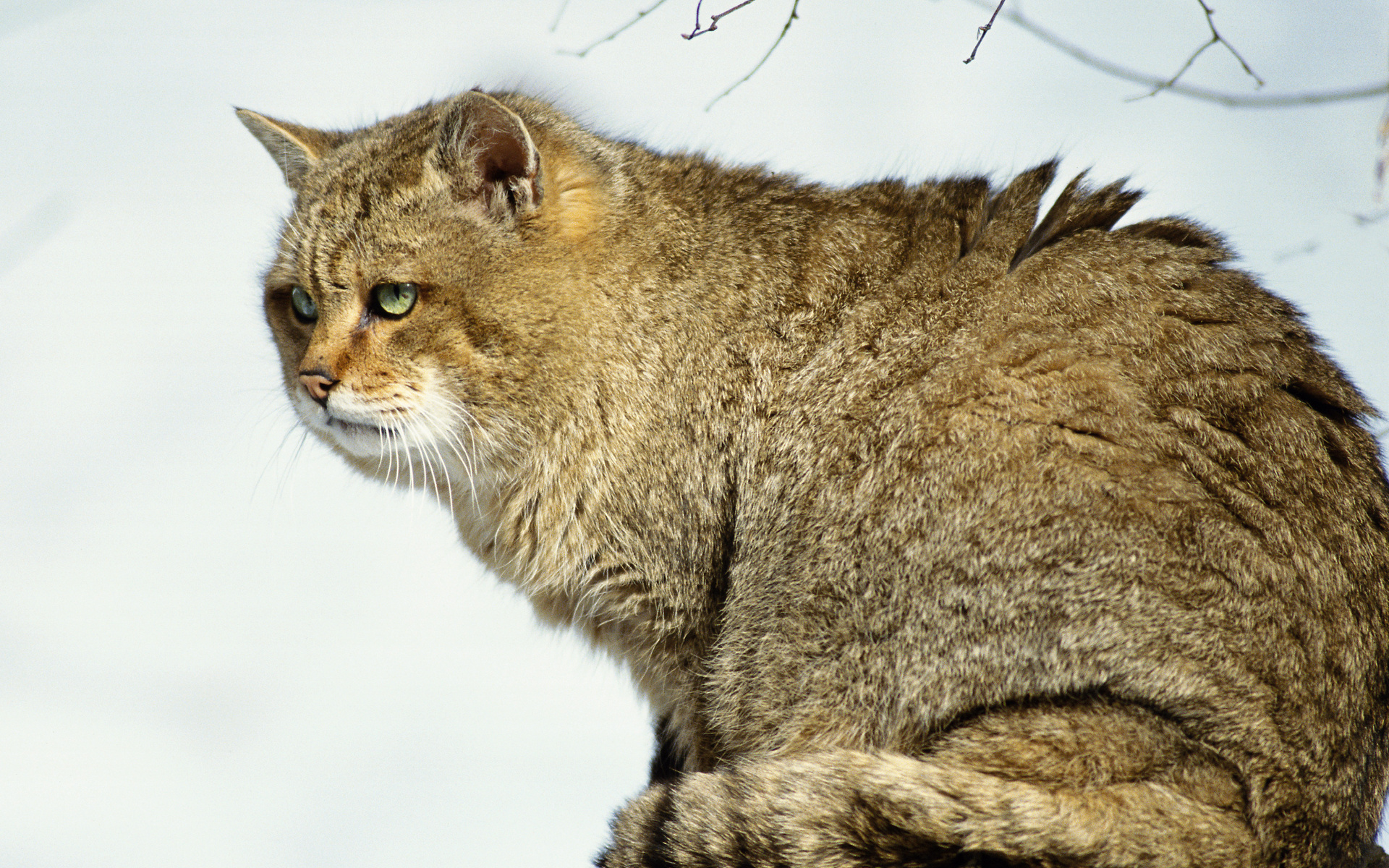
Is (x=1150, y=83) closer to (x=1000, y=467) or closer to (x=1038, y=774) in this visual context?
(x=1000, y=467)

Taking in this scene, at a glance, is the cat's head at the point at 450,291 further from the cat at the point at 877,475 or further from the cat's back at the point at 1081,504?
the cat's back at the point at 1081,504

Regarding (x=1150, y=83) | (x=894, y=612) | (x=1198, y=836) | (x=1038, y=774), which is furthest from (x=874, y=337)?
(x=1198, y=836)

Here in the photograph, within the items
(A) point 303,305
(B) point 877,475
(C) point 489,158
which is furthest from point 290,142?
(B) point 877,475

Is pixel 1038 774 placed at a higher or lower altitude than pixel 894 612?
lower

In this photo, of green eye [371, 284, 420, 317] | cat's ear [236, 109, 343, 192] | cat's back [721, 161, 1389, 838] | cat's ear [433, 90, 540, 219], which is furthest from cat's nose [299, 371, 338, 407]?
cat's back [721, 161, 1389, 838]

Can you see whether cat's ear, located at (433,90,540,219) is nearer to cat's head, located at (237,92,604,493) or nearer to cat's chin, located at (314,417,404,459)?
cat's head, located at (237,92,604,493)

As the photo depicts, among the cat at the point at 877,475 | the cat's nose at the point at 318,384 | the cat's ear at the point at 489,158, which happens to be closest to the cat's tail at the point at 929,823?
the cat at the point at 877,475
